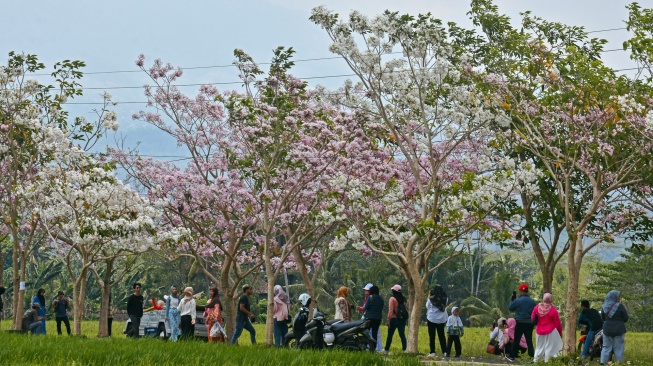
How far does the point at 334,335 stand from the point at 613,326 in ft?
16.5

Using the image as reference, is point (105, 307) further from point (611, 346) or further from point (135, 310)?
point (611, 346)

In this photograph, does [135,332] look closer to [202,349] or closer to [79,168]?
[79,168]

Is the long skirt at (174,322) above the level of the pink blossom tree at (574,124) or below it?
below

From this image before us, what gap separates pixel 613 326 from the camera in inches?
652

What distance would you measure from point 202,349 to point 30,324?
10.2 meters

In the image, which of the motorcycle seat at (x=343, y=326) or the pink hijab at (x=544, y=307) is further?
the pink hijab at (x=544, y=307)

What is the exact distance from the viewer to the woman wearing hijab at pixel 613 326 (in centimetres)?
1648

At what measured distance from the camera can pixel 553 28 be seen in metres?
21.7

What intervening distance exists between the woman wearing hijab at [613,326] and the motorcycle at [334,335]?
13.9ft

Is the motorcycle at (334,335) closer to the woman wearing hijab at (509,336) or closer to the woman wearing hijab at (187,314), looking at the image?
the woman wearing hijab at (187,314)

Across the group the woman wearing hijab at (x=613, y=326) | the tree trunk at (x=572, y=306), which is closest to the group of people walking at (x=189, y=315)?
the tree trunk at (x=572, y=306)

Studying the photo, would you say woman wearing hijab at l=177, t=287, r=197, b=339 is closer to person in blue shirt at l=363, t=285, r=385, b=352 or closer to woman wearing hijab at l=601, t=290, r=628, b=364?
person in blue shirt at l=363, t=285, r=385, b=352

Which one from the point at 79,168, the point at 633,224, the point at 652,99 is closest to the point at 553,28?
the point at 652,99

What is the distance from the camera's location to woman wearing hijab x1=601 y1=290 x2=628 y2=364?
54.1 feet
